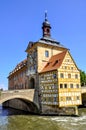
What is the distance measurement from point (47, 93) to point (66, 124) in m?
7.47

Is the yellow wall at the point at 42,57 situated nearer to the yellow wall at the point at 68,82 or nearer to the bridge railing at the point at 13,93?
the bridge railing at the point at 13,93

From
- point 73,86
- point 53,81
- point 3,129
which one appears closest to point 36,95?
point 53,81

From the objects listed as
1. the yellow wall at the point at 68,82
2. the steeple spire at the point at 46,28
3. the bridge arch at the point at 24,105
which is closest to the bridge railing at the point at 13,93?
the bridge arch at the point at 24,105

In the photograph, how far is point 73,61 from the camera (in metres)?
25.6

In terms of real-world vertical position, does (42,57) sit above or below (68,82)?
above

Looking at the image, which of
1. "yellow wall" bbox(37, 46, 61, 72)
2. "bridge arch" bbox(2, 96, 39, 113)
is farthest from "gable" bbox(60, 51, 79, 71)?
"bridge arch" bbox(2, 96, 39, 113)

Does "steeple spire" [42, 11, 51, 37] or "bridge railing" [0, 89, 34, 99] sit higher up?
"steeple spire" [42, 11, 51, 37]

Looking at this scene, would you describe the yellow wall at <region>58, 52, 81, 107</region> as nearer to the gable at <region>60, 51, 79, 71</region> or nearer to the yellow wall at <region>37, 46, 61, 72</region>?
the gable at <region>60, 51, 79, 71</region>

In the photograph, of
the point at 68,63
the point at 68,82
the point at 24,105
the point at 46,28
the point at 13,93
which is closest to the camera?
the point at 13,93

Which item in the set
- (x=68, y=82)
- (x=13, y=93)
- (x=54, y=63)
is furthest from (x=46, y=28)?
(x=13, y=93)

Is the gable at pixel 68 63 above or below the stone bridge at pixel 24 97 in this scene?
above

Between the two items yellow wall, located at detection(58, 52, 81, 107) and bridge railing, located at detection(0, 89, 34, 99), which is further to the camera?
yellow wall, located at detection(58, 52, 81, 107)

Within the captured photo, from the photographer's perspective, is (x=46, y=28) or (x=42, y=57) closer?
(x=42, y=57)

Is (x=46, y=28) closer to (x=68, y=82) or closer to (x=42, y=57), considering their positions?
(x=42, y=57)
